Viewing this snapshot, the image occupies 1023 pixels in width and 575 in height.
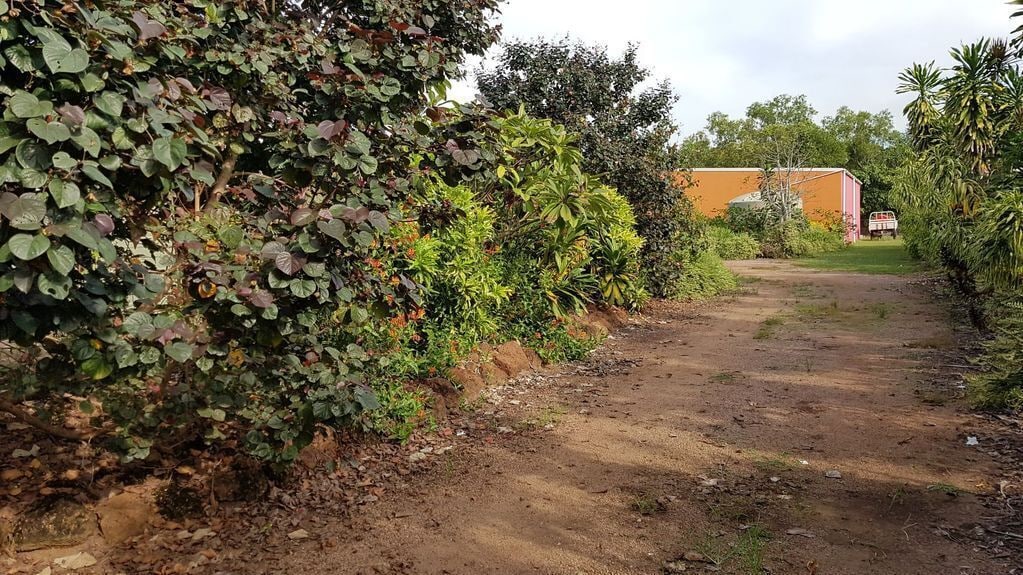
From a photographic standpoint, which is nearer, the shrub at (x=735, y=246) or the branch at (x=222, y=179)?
the branch at (x=222, y=179)

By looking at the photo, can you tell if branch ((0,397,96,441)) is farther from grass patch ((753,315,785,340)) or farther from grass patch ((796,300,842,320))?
grass patch ((796,300,842,320))

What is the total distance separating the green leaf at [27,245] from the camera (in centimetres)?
178

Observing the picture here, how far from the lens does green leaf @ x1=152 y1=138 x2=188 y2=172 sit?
7.02 ft

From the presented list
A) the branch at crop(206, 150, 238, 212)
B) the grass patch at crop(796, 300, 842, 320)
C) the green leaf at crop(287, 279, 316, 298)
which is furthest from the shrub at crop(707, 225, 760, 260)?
the green leaf at crop(287, 279, 316, 298)

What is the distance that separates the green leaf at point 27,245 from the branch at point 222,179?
1.33m

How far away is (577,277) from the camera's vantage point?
8.04 m

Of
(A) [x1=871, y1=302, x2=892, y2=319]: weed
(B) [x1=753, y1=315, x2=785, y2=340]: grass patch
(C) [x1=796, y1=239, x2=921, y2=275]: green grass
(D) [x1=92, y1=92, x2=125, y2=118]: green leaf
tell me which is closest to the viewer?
(D) [x1=92, y1=92, x2=125, y2=118]: green leaf

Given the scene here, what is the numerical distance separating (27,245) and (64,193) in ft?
0.53

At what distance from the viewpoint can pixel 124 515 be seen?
3.20 m

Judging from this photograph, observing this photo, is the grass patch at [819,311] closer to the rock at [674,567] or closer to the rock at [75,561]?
the rock at [674,567]

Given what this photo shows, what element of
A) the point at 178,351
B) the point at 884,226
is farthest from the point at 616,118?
the point at 884,226

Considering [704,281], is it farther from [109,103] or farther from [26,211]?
[26,211]

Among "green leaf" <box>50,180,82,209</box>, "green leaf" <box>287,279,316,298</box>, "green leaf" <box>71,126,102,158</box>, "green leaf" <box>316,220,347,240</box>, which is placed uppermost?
"green leaf" <box>71,126,102,158</box>

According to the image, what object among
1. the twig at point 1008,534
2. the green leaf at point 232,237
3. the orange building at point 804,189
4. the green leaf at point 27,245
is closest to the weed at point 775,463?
the twig at point 1008,534
